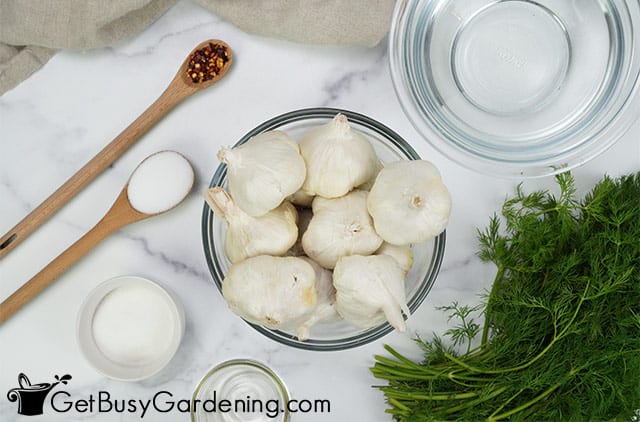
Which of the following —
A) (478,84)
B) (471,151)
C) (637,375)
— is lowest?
(637,375)

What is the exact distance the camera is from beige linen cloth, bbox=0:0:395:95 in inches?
43.1

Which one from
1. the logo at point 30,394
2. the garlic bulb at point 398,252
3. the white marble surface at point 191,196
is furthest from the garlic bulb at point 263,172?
the logo at point 30,394

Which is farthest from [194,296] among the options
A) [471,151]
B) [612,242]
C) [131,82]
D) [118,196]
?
[612,242]

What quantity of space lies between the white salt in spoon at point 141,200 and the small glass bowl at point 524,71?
0.35m

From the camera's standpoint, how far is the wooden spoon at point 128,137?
1.13 m

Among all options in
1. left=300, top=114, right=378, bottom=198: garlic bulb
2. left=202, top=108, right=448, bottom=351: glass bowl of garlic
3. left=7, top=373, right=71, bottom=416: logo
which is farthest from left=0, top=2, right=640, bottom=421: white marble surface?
left=300, top=114, right=378, bottom=198: garlic bulb

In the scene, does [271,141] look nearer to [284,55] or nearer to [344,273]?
[344,273]

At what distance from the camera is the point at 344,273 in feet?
2.94

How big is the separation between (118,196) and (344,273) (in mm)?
415

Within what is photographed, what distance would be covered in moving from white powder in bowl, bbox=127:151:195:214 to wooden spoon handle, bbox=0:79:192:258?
0.05 metres

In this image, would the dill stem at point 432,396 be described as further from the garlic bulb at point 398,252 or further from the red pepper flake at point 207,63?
the red pepper flake at point 207,63

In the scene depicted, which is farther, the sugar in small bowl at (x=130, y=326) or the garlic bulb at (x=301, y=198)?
the sugar in small bowl at (x=130, y=326)

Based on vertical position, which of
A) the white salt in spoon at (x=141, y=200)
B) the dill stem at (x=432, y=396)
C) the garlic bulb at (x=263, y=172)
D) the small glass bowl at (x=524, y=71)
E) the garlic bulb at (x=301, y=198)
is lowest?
the dill stem at (x=432, y=396)

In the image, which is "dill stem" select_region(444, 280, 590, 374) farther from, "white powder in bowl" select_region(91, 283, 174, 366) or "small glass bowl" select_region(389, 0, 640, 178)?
"white powder in bowl" select_region(91, 283, 174, 366)
